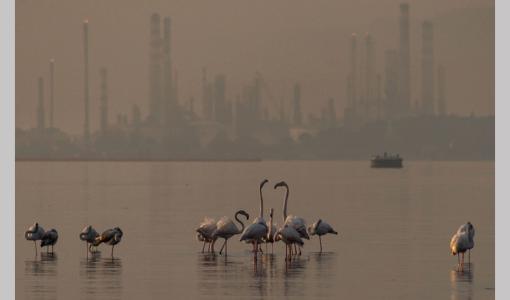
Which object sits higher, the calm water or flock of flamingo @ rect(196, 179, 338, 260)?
flock of flamingo @ rect(196, 179, 338, 260)

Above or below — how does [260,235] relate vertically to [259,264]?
above

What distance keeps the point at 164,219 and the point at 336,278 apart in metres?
23.8

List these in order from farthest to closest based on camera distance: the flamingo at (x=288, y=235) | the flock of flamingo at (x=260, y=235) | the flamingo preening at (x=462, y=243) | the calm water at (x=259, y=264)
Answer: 1. the flamingo at (x=288, y=235)
2. the flock of flamingo at (x=260, y=235)
3. the flamingo preening at (x=462, y=243)
4. the calm water at (x=259, y=264)

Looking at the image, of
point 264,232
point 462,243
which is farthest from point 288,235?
point 462,243

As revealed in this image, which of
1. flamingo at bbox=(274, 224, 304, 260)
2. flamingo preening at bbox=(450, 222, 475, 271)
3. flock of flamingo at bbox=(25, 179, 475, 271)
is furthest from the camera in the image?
flamingo at bbox=(274, 224, 304, 260)

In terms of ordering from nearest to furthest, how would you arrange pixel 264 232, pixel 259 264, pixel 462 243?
pixel 462 243, pixel 259 264, pixel 264 232

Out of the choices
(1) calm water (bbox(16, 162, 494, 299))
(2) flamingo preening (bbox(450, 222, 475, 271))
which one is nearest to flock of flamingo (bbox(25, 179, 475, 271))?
(2) flamingo preening (bbox(450, 222, 475, 271))

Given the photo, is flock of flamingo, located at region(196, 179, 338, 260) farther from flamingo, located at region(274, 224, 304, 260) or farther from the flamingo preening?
the flamingo preening

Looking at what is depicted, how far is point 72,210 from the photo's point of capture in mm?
59250

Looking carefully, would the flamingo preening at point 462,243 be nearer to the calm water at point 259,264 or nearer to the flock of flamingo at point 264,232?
the calm water at point 259,264

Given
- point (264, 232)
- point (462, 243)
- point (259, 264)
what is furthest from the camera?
point (264, 232)

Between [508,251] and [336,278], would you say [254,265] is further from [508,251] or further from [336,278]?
[508,251]

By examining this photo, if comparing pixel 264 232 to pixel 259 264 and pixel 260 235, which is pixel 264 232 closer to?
pixel 260 235

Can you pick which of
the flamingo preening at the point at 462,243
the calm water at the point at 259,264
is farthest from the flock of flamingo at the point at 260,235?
the calm water at the point at 259,264
